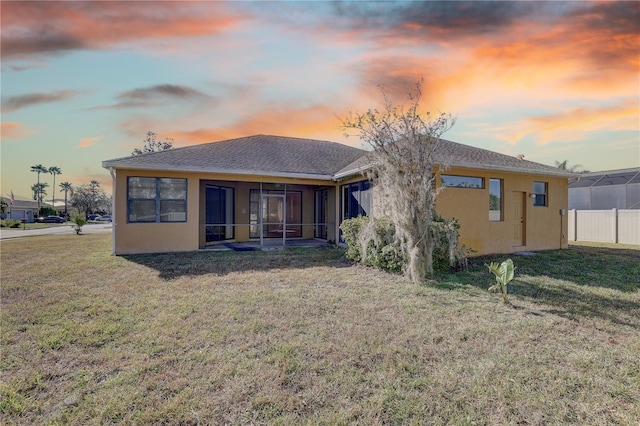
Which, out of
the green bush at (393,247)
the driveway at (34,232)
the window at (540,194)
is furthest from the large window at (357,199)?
the driveway at (34,232)

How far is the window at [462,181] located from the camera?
954 cm

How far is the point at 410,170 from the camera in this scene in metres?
6.22

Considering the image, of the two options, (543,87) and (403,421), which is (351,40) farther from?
(403,421)

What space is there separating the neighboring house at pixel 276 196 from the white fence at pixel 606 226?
17.1 ft

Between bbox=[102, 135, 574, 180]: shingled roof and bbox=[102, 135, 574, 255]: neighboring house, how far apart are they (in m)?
0.04

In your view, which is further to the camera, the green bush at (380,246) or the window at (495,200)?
the window at (495,200)

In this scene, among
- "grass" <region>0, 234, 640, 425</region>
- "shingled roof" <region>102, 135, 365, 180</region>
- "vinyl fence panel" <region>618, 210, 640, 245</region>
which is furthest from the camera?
"vinyl fence panel" <region>618, 210, 640, 245</region>

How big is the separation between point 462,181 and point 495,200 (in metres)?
1.62

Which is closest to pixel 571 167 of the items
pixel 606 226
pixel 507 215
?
pixel 606 226

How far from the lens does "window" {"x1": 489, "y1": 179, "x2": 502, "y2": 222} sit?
33.7ft

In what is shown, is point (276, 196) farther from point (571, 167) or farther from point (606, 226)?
point (571, 167)

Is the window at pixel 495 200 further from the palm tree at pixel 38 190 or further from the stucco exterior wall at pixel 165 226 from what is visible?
the palm tree at pixel 38 190

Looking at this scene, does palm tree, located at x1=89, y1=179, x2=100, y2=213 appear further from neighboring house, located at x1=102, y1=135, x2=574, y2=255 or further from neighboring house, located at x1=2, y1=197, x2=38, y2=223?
neighboring house, located at x1=102, y1=135, x2=574, y2=255

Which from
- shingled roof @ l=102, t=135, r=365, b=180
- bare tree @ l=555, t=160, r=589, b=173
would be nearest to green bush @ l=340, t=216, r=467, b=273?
shingled roof @ l=102, t=135, r=365, b=180
